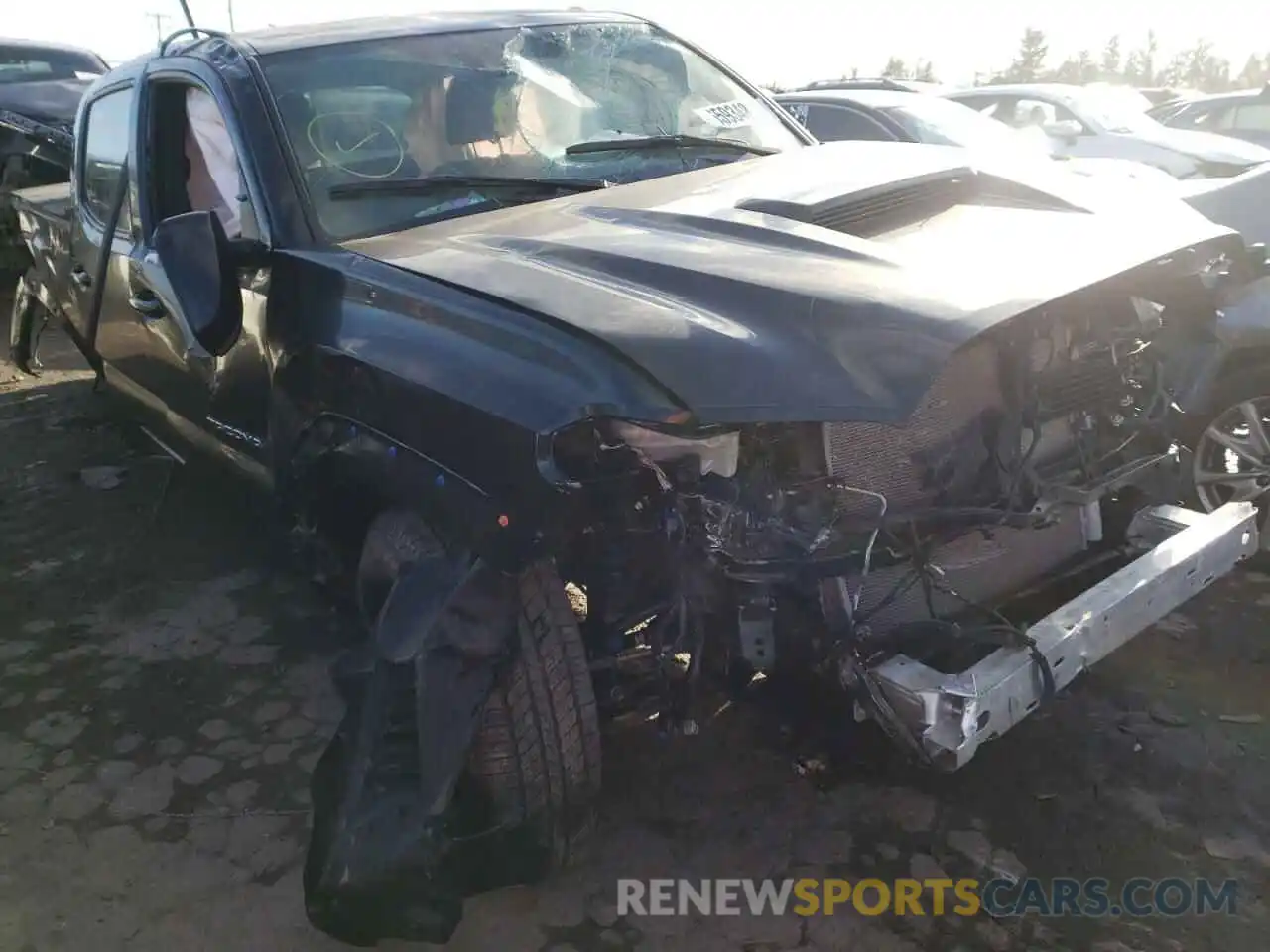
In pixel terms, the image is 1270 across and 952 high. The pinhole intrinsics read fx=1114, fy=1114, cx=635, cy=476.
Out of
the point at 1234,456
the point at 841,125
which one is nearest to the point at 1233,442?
the point at 1234,456

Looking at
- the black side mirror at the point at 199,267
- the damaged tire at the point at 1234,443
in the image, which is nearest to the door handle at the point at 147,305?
the black side mirror at the point at 199,267

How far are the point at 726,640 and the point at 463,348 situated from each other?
0.82m

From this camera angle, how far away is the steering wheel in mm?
3002

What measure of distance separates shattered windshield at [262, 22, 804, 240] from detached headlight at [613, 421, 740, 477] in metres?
1.18

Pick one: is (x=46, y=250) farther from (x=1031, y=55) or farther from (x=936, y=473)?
(x=1031, y=55)

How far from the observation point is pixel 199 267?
9.10 ft

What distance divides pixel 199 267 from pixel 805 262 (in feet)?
4.92

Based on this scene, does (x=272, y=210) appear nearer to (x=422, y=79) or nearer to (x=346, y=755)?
(x=422, y=79)

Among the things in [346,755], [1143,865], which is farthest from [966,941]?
[346,755]

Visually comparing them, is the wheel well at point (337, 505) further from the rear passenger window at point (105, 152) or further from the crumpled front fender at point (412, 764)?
the rear passenger window at point (105, 152)

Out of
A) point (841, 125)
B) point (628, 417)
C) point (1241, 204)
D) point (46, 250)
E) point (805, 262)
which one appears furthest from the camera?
point (841, 125)

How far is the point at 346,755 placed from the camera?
234cm

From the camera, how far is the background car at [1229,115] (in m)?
10.8

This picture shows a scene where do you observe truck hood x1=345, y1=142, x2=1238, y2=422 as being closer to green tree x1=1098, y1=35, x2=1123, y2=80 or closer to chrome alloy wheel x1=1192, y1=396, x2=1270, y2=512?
chrome alloy wheel x1=1192, y1=396, x2=1270, y2=512
